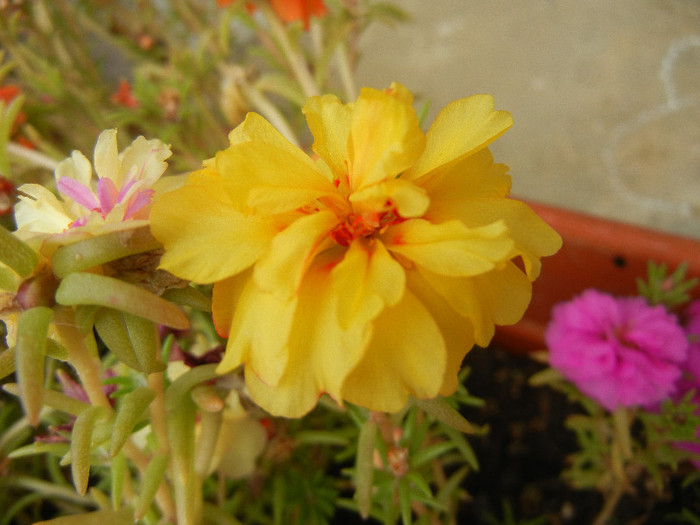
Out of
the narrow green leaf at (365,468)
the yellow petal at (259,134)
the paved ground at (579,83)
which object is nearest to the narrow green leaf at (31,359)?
the yellow petal at (259,134)

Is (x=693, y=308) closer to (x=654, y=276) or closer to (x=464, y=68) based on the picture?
(x=654, y=276)

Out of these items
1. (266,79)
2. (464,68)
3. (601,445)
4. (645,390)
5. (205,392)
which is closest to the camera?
(205,392)

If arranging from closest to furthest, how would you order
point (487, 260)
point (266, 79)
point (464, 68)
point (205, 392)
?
point (487, 260) < point (205, 392) < point (266, 79) < point (464, 68)

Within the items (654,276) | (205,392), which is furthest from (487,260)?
(654,276)

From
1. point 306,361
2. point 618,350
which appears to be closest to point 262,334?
point 306,361

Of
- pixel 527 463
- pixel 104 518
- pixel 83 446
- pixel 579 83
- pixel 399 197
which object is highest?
pixel 399 197

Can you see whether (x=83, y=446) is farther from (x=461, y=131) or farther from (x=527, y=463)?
(x=527, y=463)

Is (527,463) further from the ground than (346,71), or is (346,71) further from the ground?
(346,71)

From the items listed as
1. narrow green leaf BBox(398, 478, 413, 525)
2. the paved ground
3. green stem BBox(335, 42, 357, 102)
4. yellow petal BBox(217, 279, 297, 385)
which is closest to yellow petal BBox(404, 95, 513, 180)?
yellow petal BBox(217, 279, 297, 385)
